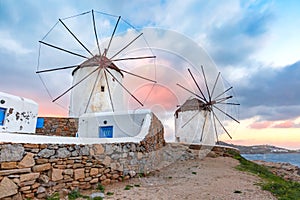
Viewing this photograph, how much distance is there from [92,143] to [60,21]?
995 centimetres

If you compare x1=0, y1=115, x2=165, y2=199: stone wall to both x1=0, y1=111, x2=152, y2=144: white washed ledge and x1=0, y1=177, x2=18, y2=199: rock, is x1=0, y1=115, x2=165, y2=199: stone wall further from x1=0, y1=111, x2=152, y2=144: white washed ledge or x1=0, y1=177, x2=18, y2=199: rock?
x1=0, y1=111, x2=152, y2=144: white washed ledge

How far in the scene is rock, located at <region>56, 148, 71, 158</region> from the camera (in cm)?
616

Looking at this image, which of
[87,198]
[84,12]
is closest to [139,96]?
[84,12]

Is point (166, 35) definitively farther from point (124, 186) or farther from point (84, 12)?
point (124, 186)

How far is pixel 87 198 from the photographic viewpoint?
5898mm

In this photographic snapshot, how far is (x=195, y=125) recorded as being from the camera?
75.0 feet

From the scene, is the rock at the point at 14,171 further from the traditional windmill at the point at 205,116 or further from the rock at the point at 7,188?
the traditional windmill at the point at 205,116

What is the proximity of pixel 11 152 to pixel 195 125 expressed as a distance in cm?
1917

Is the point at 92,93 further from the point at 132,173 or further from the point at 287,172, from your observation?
the point at 287,172

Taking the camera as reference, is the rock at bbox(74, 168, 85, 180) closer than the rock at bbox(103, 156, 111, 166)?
Yes

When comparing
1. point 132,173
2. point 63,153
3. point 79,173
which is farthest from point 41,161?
point 132,173

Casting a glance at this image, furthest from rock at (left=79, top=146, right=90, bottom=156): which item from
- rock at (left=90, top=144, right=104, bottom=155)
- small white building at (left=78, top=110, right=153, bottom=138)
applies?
small white building at (left=78, top=110, right=153, bottom=138)

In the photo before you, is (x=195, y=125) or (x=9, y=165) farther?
(x=195, y=125)

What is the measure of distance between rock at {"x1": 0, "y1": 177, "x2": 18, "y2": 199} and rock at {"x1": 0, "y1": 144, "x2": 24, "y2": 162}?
409 millimetres
